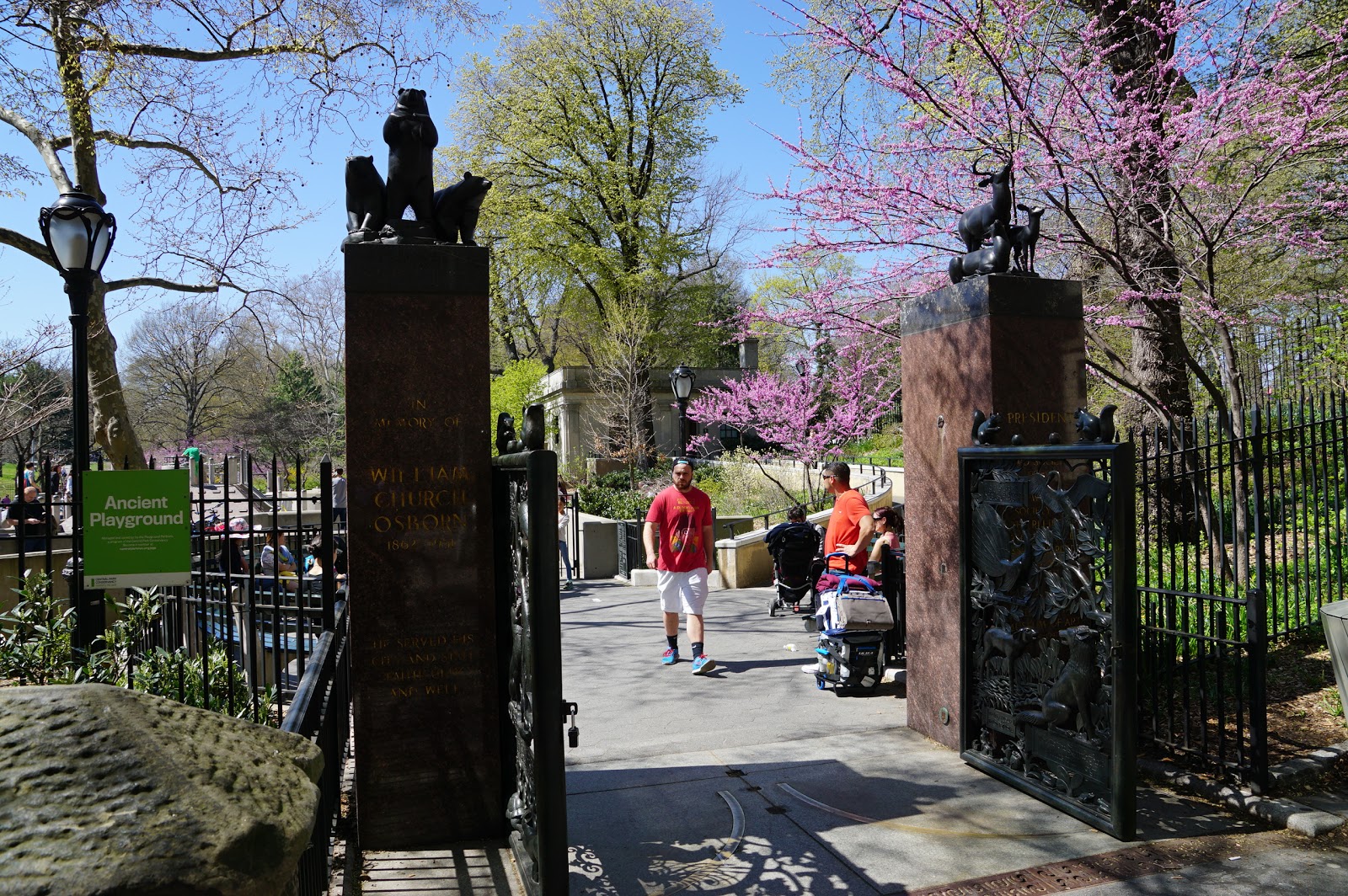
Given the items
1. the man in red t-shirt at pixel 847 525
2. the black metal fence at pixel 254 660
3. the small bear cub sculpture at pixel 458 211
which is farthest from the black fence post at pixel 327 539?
the man in red t-shirt at pixel 847 525

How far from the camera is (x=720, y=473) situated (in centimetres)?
2883

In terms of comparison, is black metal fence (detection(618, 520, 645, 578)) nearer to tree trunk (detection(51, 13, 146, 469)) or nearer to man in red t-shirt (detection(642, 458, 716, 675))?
man in red t-shirt (detection(642, 458, 716, 675))

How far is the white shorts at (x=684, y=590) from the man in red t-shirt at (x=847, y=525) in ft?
4.04

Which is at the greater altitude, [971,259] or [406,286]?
[971,259]

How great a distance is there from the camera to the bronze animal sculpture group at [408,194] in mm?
4719

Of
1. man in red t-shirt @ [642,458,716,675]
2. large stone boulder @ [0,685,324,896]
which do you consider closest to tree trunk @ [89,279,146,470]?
man in red t-shirt @ [642,458,716,675]

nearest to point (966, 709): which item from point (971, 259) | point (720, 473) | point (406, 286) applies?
point (971, 259)

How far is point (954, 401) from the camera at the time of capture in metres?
6.11

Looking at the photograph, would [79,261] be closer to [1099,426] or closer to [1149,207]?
[1099,426]

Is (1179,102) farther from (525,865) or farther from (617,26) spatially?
(617,26)

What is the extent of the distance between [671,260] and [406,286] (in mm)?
32103

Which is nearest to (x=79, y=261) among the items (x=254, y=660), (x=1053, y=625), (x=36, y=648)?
(x=36, y=648)

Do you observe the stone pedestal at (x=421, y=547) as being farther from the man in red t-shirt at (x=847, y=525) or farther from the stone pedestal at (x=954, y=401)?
the man in red t-shirt at (x=847, y=525)

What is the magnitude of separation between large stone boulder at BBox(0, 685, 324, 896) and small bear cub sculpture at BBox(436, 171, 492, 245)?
3.37 meters
